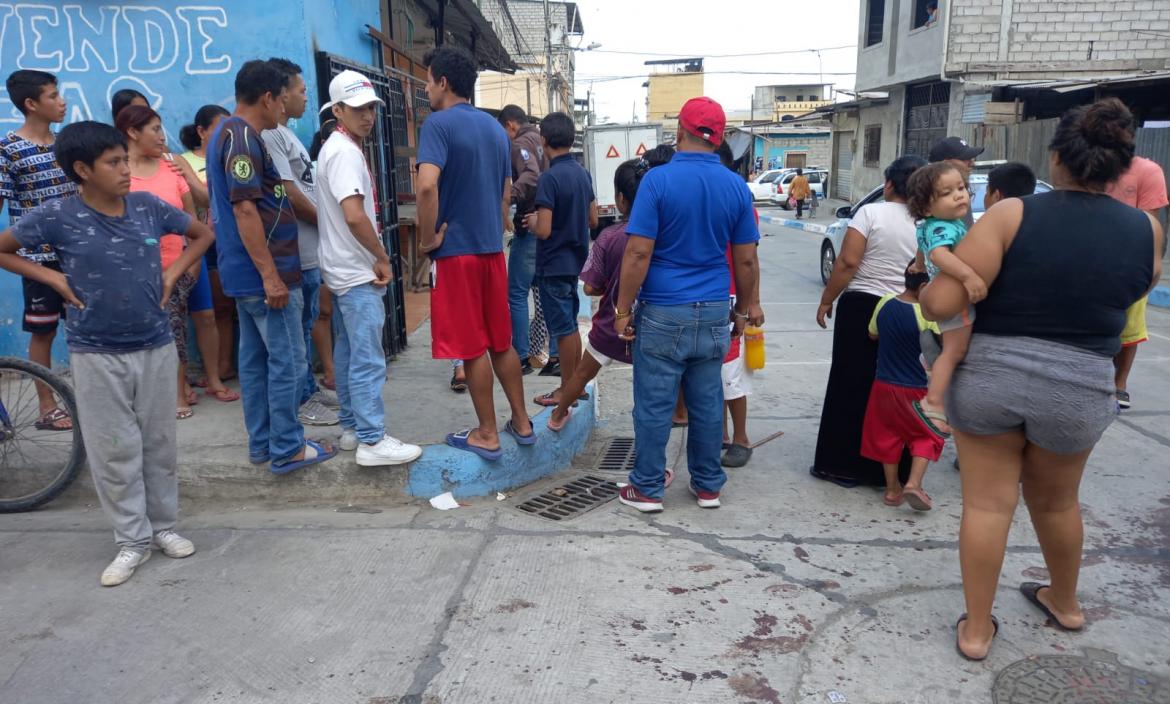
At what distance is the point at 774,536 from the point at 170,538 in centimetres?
268

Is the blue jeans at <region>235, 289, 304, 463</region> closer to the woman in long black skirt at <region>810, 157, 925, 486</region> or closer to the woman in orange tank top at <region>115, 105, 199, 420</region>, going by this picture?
the woman in orange tank top at <region>115, 105, 199, 420</region>

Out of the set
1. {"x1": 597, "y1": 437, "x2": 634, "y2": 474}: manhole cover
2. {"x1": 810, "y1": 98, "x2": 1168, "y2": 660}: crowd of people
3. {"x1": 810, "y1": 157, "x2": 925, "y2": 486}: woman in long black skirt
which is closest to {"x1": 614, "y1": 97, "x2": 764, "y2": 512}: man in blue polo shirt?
{"x1": 810, "y1": 157, "x2": 925, "y2": 486}: woman in long black skirt

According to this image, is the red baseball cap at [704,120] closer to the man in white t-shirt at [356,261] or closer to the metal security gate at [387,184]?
the man in white t-shirt at [356,261]

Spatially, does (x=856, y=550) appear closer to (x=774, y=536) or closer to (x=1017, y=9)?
(x=774, y=536)

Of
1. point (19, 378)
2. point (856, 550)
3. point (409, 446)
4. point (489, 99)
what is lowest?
point (856, 550)

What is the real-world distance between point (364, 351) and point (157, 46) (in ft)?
8.80

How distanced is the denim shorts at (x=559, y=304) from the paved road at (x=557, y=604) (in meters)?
1.18

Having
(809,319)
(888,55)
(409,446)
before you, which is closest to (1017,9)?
(888,55)

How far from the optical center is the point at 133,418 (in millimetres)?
3379

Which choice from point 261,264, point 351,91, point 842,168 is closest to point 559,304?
point 351,91

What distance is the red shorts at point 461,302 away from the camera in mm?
3938

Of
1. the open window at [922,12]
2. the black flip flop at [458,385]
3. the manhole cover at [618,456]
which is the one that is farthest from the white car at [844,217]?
the open window at [922,12]

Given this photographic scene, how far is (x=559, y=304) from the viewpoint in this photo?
534 centimetres

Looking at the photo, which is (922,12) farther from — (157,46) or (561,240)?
(157,46)
